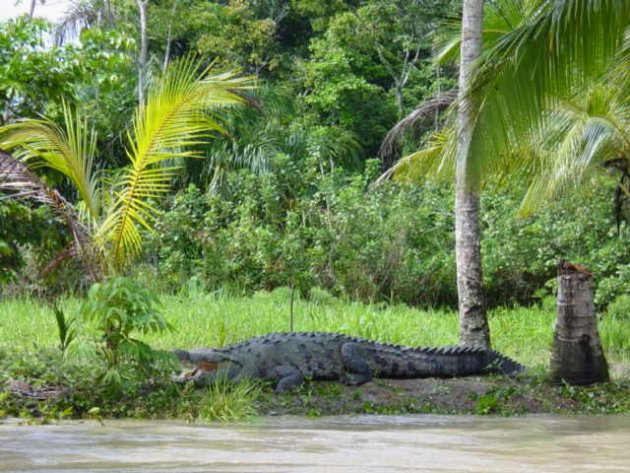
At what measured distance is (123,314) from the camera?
23.4ft

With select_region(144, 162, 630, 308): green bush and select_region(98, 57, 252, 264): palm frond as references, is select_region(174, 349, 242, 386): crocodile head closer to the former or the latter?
select_region(98, 57, 252, 264): palm frond

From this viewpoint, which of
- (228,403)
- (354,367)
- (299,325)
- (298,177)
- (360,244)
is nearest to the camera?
(228,403)

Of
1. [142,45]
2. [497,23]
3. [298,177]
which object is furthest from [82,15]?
[497,23]

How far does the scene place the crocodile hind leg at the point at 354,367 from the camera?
8.58 metres

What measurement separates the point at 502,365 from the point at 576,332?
1.09 meters

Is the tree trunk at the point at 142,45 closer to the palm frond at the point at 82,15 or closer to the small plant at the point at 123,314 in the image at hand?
the palm frond at the point at 82,15

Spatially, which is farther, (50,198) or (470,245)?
(470,245)

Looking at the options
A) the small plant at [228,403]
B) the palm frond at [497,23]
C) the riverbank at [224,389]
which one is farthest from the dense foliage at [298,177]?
the small plant at [228,403]

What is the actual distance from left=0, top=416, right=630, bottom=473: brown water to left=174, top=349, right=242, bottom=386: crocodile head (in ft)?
3.83

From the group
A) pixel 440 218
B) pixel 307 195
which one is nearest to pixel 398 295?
pixel 440 218

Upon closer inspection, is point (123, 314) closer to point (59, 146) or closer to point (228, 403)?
point (228, 403)

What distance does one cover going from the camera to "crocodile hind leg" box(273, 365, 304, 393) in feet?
27.0

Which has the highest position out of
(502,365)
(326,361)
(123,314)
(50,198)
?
(50,198)

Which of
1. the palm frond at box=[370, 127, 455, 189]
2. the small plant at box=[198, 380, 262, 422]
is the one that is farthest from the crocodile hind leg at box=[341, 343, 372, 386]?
the palm frond at box=[370, 127, 455, 189]
